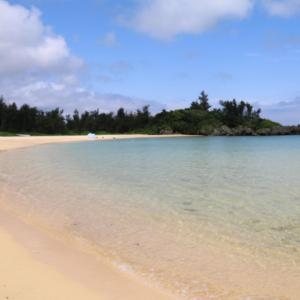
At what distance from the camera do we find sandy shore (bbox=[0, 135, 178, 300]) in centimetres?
447

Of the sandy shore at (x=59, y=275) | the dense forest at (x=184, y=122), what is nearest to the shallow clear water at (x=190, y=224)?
the sandy shore at (x=59, y=275)

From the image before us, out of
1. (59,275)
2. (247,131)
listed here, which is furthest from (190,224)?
(247,131)

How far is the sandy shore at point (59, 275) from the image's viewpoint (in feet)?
14.7

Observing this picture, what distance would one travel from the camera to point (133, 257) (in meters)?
6.21

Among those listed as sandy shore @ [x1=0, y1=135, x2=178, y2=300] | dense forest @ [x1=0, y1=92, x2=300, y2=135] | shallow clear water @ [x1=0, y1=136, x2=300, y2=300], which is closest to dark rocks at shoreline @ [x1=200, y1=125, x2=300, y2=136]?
dense forest @ [x1=0, y1=92, x2=300, y2=135]

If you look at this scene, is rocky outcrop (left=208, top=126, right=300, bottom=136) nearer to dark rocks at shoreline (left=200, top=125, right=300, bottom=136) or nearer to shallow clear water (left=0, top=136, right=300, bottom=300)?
dark rocks at shoreline (left=200, top=125, right=300, bottom=136)

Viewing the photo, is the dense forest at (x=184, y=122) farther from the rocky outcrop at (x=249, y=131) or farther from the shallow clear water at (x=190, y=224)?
the shallow clear water at (x=190, y=224)

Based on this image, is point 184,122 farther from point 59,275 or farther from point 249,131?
point 59,275

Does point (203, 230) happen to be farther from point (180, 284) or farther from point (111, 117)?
point (111, 117)

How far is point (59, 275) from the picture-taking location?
5.07m

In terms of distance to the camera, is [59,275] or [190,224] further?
[190,224]

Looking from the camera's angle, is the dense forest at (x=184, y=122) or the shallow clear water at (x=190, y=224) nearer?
the shallow clear water at (x=190, y=224)

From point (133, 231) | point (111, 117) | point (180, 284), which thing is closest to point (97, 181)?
point (133, 231)

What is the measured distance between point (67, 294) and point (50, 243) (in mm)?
2466
